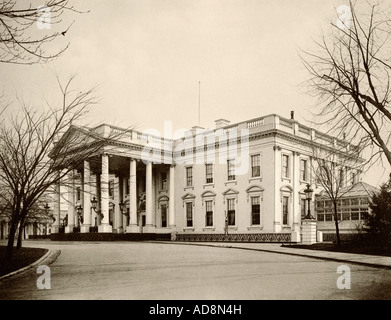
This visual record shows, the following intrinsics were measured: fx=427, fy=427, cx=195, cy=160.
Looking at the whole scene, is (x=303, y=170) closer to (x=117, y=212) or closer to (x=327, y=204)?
(x=327, y=204)

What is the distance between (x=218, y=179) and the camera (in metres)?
35.5

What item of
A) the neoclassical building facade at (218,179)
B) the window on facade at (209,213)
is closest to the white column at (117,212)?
the neoclassical building facade at (218,179)

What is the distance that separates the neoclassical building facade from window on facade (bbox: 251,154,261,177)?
0.08 meters

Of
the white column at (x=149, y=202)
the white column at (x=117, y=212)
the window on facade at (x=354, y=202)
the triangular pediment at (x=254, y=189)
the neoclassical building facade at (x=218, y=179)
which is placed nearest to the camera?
the window on facade at (x=354, y=202)

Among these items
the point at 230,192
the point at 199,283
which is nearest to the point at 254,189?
the point at 230,192

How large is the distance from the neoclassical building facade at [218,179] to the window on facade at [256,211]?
8 centimetres

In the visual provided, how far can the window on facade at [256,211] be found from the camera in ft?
106

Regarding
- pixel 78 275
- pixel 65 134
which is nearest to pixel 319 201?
pixel 65 134

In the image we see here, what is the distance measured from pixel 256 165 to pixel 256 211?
353 cm

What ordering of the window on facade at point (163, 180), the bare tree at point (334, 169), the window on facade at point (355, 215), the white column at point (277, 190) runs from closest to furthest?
the bare tree at point (334, 169) → the white column at point (277, 190) → the window on facade at point (355, 215) → the window on facade at point (163, 180)

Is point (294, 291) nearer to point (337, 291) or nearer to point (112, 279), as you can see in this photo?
point (337, 291)

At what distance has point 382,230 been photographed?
65.3 feet

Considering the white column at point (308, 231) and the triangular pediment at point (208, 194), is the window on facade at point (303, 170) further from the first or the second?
the white column at point (308, 231)
